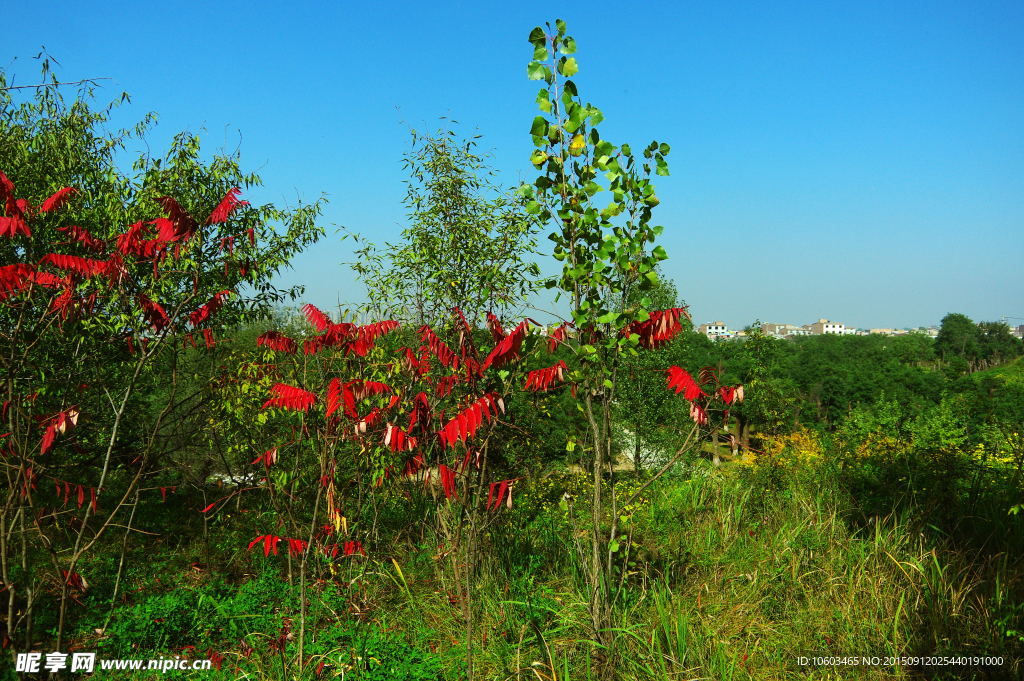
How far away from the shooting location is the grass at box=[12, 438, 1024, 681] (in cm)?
343

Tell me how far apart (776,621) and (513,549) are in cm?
227

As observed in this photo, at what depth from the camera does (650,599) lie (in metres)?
4.07

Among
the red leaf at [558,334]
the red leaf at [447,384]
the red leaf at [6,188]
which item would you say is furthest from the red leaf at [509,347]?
the red leaf at [6,188]

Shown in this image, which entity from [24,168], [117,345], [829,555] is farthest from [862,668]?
[24,168]

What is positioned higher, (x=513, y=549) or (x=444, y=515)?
(x=444, y=515)

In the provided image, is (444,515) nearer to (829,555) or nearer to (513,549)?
(513,549)

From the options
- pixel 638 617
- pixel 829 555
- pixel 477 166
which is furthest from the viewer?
pixel 477 166

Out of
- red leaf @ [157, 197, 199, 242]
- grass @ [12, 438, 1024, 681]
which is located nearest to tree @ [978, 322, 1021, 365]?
grass @ [12, 438, 1024, 681]

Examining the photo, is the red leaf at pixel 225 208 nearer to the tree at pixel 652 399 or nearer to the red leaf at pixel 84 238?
the red leaf at pixel 84 238

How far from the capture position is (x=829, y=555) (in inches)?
179

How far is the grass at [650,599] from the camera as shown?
3430 millimetres

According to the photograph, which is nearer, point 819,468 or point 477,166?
point 477,166

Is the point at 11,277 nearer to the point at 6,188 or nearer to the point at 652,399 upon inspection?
the point at 6,188

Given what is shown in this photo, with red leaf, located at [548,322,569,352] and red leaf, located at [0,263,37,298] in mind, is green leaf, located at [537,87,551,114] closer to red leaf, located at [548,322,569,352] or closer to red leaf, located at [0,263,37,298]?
red leaf, located at [548,322,569,352]
